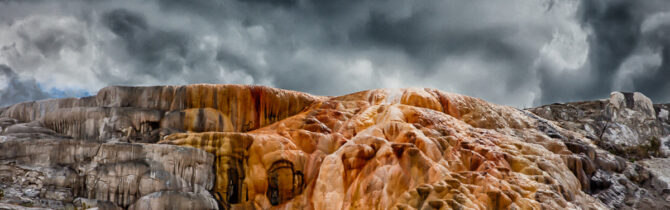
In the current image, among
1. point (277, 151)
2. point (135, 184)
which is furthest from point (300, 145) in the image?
point (135, 184)

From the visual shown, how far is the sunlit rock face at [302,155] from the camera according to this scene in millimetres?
13422

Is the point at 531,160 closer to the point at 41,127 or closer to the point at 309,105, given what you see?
the point at 309,105

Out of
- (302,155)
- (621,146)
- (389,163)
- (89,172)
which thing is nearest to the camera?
(89,172)

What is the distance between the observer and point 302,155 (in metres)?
15.6

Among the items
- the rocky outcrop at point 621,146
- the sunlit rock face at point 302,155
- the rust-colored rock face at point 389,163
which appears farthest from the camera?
the rocky outcrop at point 621,146

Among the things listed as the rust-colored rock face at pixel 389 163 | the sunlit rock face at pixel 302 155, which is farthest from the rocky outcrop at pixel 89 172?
the rust-colored rock face at pixel 389 163

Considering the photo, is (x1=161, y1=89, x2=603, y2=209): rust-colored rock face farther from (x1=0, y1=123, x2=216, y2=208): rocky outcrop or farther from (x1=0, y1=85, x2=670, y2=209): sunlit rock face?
(x1=0, y1=123, x2=216, y2=208): rocky outcrop

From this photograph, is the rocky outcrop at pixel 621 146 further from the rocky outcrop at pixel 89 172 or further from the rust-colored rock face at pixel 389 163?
the rocky outcrop at pixel 89 172

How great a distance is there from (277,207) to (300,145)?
2087 mm

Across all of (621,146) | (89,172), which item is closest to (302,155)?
(89,172)

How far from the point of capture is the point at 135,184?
13.7 metres

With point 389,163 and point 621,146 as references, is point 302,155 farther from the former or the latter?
point 621,146

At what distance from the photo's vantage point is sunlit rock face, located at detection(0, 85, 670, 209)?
13.4 meters

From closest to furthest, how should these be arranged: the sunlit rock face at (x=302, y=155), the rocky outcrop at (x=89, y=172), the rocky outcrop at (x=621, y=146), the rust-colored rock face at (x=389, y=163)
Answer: the rocky outcrop at (x=89, y=172), the rust-colored rock face at (x=389, y=163), the sunlit rock face at (x=302, y=155), the rocky outcrop at (x=621, y=146)
